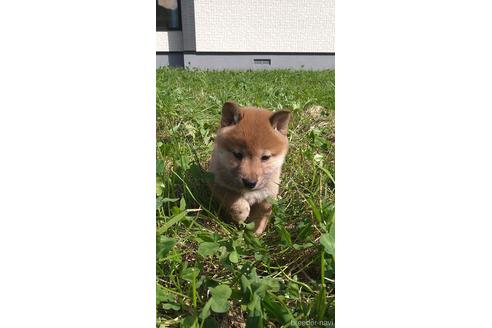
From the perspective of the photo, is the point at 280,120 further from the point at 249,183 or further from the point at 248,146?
the point at 249,183

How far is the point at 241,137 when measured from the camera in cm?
131

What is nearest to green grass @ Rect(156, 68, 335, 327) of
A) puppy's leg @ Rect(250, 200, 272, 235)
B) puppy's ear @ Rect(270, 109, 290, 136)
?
puppy's leg @ Rect(250, 200, 272, 235)

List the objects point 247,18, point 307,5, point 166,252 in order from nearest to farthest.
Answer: point 166,252, point 307,5, point 247,18

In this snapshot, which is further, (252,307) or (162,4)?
(162,4)

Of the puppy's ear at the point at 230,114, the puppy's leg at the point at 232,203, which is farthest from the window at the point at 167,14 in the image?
the puppy's leg at the point at 232,203

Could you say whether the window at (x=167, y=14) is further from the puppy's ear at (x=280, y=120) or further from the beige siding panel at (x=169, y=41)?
the puppy's ear at (x=280, y=120)

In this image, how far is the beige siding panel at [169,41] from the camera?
3.44ft

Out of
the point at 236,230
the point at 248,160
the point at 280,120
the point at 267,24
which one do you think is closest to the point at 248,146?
the point at 248,160

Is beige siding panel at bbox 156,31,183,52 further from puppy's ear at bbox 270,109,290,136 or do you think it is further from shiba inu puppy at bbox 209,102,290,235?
puppy's ear at bbox 270,109,290,136

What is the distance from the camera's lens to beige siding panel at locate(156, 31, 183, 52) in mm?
1049

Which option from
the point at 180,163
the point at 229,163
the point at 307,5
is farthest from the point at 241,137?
the point at 307,5

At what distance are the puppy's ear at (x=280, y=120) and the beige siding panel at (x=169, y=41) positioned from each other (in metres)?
0.40
